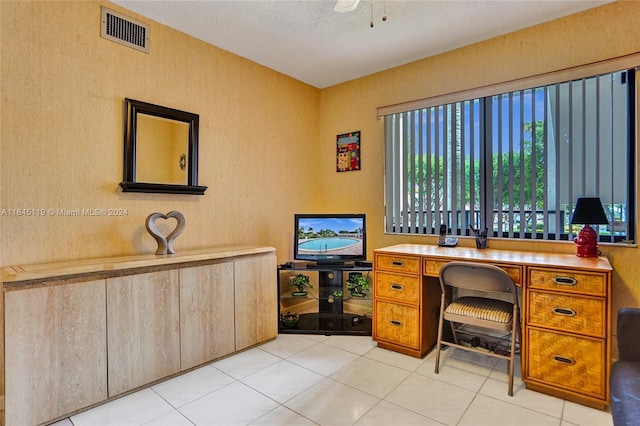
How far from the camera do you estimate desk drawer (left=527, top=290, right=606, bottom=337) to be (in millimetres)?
1949

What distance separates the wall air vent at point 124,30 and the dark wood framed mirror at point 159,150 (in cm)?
44

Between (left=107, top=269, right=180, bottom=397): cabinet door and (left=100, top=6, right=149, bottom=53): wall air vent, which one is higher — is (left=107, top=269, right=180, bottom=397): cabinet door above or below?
below

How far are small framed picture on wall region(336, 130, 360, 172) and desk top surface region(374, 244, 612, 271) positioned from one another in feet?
4.19

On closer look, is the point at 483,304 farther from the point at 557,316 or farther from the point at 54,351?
the point at 54,351

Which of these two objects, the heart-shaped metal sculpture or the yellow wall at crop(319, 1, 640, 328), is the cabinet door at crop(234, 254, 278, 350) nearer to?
the heart-shaped metal sculpture

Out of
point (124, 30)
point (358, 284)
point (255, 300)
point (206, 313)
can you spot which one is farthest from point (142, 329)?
point (124, 30)

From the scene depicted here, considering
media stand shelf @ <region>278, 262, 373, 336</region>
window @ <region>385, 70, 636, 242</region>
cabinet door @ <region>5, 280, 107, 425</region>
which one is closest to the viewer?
cabinet door @ <region>5, 280, 107, 425</region>

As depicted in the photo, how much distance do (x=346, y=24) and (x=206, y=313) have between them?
255 centimetres

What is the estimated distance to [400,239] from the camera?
137 inches

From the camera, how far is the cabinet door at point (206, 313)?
7.99ft

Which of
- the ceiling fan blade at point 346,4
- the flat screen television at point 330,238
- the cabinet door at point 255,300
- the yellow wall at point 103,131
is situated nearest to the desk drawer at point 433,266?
the flat screen television at point 330,238

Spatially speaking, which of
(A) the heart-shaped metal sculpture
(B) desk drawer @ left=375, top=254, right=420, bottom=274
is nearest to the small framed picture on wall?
(B) desk drawer @ left=375, top=254, right=420, bottom=274

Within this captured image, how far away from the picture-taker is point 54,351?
6.09 feet

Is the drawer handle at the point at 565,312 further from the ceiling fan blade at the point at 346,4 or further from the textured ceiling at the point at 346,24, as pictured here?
the ceiling fan blade at the point at 346,4
